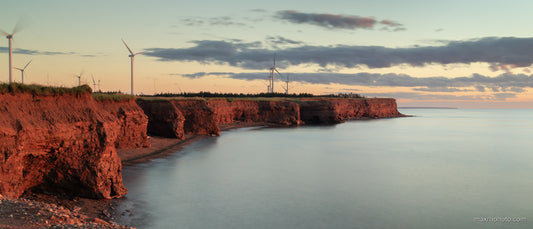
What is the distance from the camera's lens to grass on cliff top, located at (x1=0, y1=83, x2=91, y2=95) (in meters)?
16.3

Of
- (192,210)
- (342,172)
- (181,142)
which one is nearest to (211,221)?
(192,210)

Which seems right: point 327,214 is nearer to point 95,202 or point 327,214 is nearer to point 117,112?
point 95,202

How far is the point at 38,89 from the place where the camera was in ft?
56.7

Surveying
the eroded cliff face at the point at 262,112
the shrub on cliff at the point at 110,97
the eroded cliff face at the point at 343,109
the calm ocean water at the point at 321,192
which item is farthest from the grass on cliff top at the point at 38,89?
the eroded cliff face at the point at 343,109

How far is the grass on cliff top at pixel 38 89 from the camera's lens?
1627 cm

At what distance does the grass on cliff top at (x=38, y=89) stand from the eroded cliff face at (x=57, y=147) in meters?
0.19

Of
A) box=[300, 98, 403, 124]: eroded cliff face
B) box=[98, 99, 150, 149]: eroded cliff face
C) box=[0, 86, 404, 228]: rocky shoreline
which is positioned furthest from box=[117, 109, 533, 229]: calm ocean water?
box=[300, 98, 403, 124]: eroded cliff face

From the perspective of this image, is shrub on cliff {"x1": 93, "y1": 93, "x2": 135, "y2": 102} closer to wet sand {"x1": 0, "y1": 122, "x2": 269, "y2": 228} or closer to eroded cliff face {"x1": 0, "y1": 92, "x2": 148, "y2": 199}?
wet sand {"x1": 0, "y1": 122, "x2": 269, "y2": 228}

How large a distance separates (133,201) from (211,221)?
4592mm

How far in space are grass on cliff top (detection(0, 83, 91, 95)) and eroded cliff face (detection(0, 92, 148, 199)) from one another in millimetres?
188

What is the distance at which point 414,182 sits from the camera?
29828 millimetres

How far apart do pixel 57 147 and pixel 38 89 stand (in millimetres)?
3045

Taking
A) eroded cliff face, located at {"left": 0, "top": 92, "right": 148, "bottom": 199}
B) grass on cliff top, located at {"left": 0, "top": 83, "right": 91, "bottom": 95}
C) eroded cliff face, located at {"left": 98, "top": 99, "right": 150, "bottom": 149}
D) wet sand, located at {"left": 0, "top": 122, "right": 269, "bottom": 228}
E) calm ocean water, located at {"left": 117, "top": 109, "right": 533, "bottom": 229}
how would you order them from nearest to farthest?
wet sand, located at {"left": 0, "top": 122, "right": 269, "bottom": 228}, eroded cliff face, located at {"left": 0, "top": 92, "right": 148, "bottom": 199}, grass on cliff top, located at {"left": 0, "top": 83, "right": 91, "bottom": 95}, calm ocean water, located at {"left": 117, "top": 109, "right": 533, "bottom": 229}, eroded cliff face, located at {"left": 98, "top": 99, "right": 150, "bottom": 149}

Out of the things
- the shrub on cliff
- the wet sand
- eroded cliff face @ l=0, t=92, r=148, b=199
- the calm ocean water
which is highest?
the shrub on cliff
